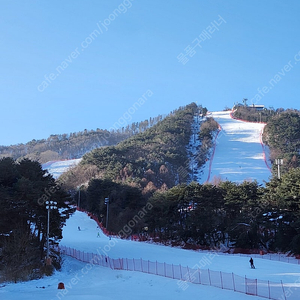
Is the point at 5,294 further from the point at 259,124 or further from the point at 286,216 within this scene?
the point at 259,124

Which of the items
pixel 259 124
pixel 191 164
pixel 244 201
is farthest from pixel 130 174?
pixel 259 124

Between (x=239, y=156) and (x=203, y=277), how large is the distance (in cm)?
9074

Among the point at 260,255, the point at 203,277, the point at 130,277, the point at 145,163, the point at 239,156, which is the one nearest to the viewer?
the point at 203,277

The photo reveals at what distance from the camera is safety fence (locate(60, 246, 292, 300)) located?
18.0 meters

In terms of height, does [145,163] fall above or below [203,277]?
above

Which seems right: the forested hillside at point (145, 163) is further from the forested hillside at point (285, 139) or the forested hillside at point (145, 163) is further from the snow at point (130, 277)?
the snow at point (130, 277)

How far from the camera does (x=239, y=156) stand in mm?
108938

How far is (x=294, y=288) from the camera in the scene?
740 inches

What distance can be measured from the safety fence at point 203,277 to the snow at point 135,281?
534 millimetres

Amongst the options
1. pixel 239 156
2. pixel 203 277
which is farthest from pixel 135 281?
pixel 239 156

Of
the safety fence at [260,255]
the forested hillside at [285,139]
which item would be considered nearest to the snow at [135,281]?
the safety fence at [260,255]

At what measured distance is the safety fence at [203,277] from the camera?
59.0 ft

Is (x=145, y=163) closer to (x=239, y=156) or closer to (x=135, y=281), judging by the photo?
(x=239, y=156)

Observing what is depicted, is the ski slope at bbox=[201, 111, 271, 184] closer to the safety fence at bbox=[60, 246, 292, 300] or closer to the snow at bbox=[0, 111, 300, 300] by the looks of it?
the snow at bbox=[0, 111, 300, 300]
